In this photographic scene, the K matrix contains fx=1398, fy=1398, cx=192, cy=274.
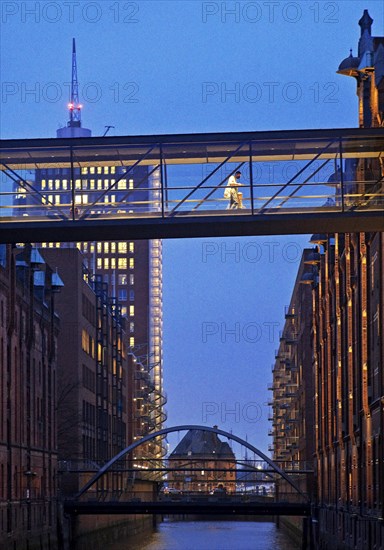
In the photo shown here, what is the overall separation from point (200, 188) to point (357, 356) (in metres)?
24.5

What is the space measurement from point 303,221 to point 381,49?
60.3ft

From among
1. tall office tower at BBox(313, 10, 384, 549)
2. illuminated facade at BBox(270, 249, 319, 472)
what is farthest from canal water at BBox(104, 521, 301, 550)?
tall office tower at BBox(313, 10, 384, 549)

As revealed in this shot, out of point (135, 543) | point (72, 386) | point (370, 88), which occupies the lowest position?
point (135, 543)

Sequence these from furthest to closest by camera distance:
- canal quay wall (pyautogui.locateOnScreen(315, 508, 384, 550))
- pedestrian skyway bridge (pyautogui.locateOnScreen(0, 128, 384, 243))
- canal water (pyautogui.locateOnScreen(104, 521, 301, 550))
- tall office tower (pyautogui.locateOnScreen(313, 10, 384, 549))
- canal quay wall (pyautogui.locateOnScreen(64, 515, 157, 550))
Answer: canal water (pyautogui.locateOnScreen(104, 521, 301, 550)) < canal quay wall (pyautogui.locateOnScreen(64, 515, 157, 550)) < canal quay wall (pyautogui.locateOnScreen(315, 508, 384, 550)) < tall office tower (pyautogui.locateOnScreen(313, 10, 384, 549)) < pedestrian skyway bridge (pyautogui.locateOnScreen(0, 128, 384, 243))

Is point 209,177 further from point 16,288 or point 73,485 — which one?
point 73,485

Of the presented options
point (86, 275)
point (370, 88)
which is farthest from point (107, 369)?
point (370, 88)

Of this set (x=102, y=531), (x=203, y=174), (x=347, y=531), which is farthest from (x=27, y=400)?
(x=203, y=174)

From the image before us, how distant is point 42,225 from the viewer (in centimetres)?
3522

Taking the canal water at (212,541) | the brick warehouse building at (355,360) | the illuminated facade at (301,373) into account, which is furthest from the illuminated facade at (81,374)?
the brick warehouse building at (355,360)

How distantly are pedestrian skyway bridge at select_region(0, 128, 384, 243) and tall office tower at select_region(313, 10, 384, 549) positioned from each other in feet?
2.31

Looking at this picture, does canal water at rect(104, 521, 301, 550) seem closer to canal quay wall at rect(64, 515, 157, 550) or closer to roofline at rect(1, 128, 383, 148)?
canal quay wall at rect(64, 515, 157, 550)

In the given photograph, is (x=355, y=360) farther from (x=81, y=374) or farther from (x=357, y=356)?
(x=81, y=374)

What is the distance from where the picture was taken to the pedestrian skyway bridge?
35.1 m

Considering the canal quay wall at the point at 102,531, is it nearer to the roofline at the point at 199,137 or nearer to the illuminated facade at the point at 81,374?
the illuminated facade at the point at 81,374
